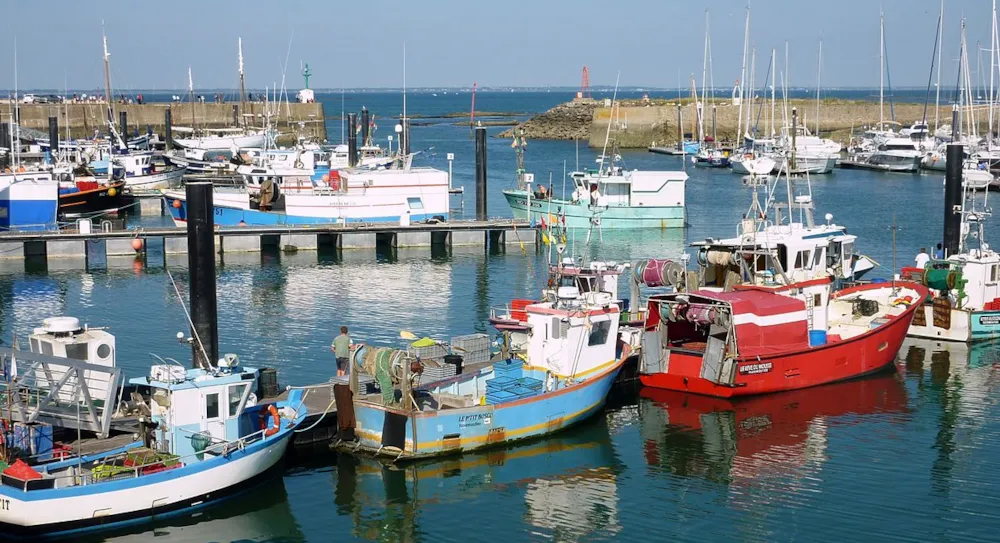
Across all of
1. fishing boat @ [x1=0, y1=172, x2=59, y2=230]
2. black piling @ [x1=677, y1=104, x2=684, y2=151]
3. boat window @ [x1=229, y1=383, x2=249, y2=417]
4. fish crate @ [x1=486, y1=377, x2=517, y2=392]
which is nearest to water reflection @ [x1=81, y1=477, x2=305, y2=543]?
boat window @ [x1=229, y1=383, x2=249, y2=417]

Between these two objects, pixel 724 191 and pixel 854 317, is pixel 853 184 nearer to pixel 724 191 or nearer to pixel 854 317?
pixel 724 191

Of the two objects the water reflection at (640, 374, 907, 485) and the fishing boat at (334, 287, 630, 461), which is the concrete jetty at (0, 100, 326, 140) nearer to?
the water reflection at (640, 374, 907, 485)

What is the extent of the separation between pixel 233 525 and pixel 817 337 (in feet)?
53.7

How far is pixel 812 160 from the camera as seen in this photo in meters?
91.2

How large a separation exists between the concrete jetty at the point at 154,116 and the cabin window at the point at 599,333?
86.1 meters

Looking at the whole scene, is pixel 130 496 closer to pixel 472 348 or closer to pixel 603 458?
pixel 472 348

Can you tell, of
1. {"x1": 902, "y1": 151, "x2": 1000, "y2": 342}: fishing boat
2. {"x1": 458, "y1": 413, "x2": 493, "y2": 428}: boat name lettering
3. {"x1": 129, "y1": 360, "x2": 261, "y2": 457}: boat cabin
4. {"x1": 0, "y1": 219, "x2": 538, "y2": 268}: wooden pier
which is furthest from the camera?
{"x1": 0, "y1": 219, "x2": 538, "y2": 268}: wooden pier

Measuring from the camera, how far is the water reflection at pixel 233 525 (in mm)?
20812

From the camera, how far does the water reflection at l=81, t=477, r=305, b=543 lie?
20812 mm

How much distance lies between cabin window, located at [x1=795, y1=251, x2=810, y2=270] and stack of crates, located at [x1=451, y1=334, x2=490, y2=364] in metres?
9.37

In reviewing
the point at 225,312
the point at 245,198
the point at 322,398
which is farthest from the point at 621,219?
the point at 322,398

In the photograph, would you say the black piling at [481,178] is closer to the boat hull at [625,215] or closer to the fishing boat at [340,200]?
the fishing boat at [340,200]

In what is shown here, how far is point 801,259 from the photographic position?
1257 inches

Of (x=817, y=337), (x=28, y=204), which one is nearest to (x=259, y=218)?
(x=28, y=204)
